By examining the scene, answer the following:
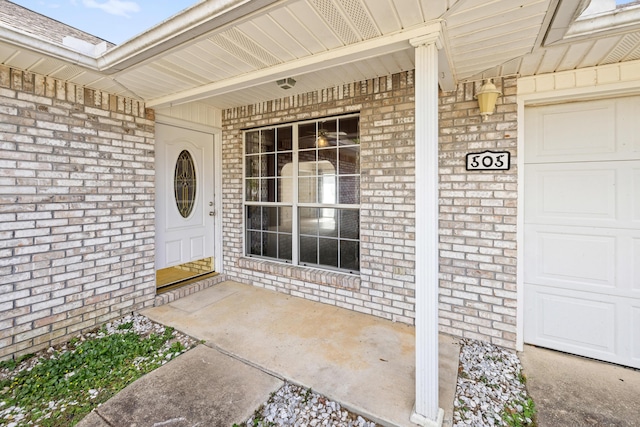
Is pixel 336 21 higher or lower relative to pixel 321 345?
higher

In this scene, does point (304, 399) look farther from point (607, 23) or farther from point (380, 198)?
point (607, 23)

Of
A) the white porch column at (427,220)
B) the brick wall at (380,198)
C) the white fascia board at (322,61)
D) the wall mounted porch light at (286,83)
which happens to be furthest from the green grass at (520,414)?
the wall mounted porch light at (286,83)

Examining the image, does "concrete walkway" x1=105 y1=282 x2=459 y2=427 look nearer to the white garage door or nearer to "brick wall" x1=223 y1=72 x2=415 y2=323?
"brick wall" x1=223 y1=72 x2=415 y2=323

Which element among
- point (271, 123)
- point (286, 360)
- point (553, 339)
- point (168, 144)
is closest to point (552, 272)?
point (553, 339)

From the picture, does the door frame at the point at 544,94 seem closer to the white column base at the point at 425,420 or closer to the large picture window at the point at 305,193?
the white column base at the point at 425,420

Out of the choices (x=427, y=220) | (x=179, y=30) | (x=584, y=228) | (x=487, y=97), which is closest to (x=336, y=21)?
(x=179, y=30)

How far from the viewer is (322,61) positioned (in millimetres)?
2139

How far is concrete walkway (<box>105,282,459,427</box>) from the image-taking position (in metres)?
1.89

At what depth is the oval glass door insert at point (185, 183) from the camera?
388 centimetres

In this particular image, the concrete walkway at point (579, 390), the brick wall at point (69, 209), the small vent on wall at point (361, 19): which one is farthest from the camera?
the brick wall at point (69, 209)

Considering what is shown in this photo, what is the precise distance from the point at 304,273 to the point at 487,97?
2.73 metres

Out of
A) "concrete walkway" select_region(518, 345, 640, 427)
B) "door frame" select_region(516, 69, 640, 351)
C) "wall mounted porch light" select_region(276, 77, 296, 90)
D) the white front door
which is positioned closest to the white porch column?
"concrete walkway" select_region(518, 345, 640, 427)

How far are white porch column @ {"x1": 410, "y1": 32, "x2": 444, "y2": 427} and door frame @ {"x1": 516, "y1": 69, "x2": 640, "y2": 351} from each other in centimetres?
131

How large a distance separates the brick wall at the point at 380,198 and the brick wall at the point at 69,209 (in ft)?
6.44
